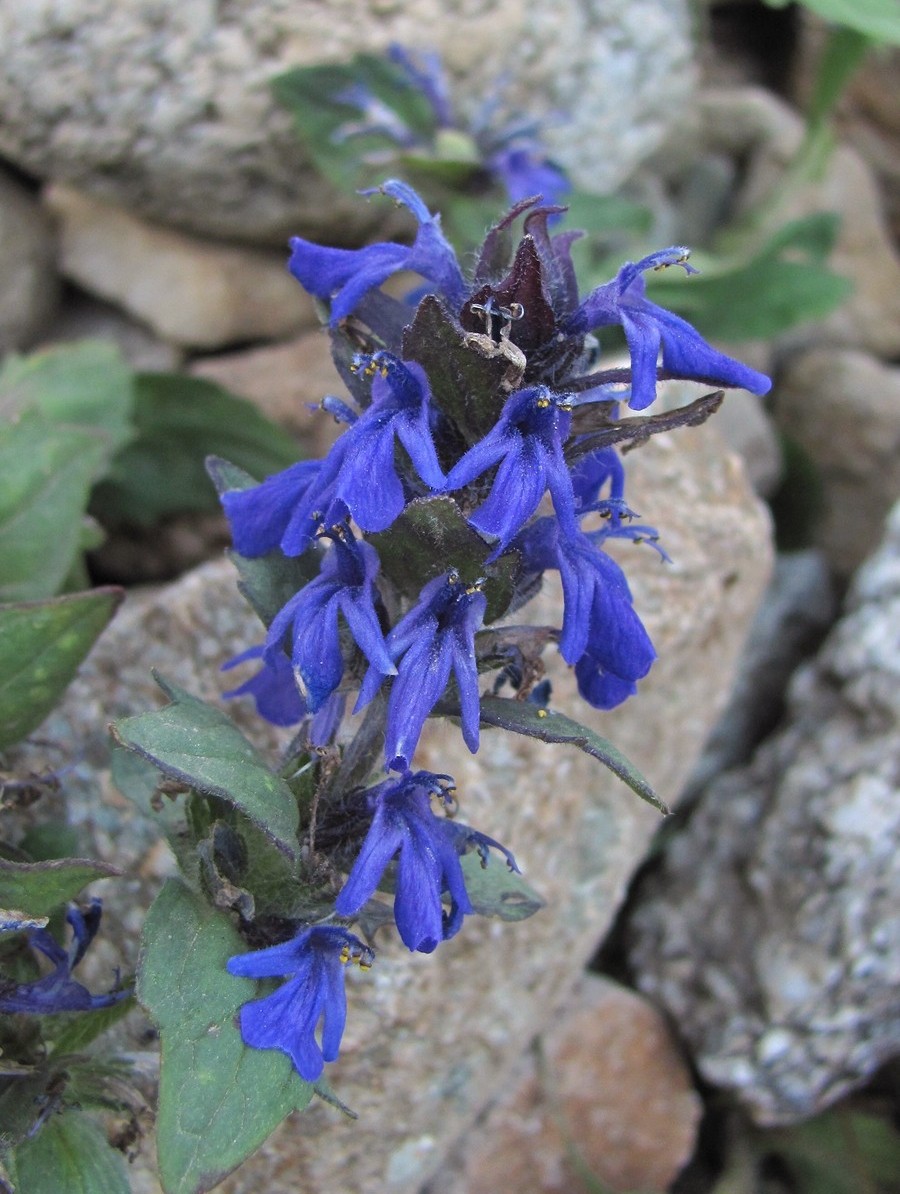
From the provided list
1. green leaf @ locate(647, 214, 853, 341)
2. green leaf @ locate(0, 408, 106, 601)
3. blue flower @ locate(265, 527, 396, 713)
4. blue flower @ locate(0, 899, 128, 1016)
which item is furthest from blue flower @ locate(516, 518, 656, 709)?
green leaf @ locate(647, 214, 853, 341)

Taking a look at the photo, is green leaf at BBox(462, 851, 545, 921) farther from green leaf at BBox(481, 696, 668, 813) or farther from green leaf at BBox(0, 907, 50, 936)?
green leaf at BBox(0, 907, 50, 936)

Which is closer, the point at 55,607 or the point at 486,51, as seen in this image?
the point at 55,607

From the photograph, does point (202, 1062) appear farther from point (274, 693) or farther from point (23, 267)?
point (23, 267)

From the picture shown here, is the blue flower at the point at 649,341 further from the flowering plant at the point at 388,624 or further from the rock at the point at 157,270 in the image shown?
the rock at the point at 157,270

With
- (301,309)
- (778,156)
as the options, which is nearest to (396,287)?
(301,309)

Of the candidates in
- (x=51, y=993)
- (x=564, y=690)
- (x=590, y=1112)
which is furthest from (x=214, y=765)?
(x=590, y=1112)

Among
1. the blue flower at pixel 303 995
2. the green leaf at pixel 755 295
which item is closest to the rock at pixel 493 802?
the blue flower at pixel 303 995

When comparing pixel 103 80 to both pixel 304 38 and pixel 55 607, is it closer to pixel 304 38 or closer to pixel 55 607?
pixel 304 38
